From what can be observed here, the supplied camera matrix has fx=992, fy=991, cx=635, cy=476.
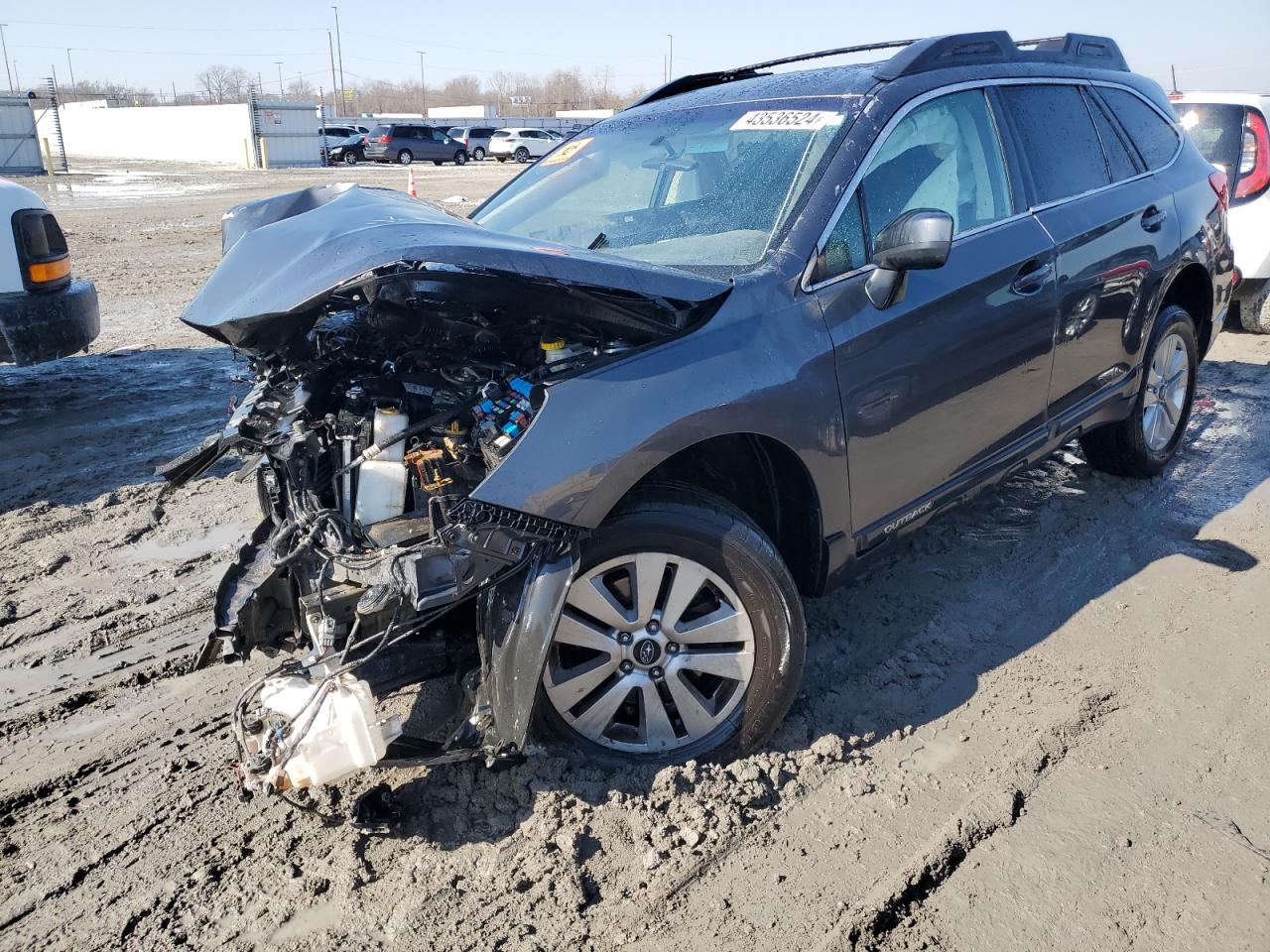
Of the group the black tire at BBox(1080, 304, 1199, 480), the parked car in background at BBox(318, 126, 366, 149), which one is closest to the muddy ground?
the black tire at BBox(1080, 304, 1199, 480)

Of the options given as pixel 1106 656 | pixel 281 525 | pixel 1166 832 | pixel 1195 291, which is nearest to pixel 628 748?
pixel 281 525

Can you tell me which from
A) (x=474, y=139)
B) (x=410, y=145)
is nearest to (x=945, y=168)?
(x=410, y=145)

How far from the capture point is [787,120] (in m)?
3.46

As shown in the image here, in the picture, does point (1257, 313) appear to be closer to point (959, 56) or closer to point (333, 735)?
point (959, 56)

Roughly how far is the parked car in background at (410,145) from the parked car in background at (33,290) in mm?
35057

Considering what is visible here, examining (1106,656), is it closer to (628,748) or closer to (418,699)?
(628,748)

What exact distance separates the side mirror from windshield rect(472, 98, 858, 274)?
33cm

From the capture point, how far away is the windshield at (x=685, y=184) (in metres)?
3.24

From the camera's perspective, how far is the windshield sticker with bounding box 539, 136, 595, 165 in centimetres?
424

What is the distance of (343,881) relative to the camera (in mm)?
2543

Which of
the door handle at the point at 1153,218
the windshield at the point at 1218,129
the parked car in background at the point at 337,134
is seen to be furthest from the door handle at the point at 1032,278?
the parked car in background at the point at 337,134

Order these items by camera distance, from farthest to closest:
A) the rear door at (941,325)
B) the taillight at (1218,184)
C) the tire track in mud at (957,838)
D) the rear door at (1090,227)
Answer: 1. the taillight at (1218,184)
2. the rear door at (1090,227)
3. the rear door at (941,325)
4. the tire track in mud at (957,838)

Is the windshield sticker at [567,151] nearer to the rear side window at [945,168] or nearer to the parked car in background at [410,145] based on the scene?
the rear side window at [945,168]

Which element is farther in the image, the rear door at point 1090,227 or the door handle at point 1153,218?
the door handle at point 1153,218
